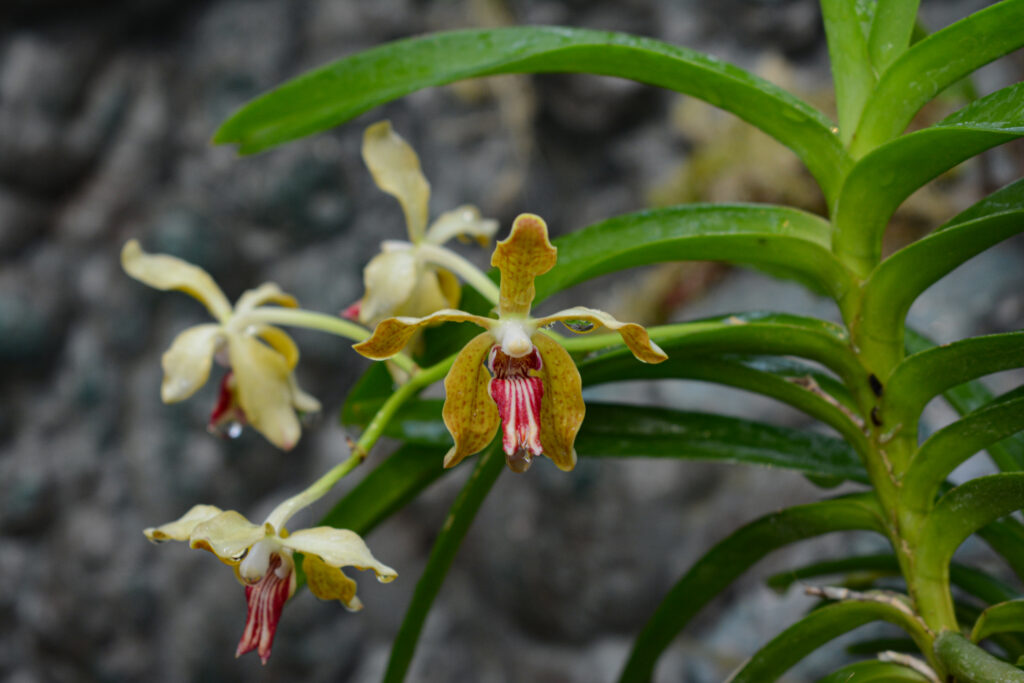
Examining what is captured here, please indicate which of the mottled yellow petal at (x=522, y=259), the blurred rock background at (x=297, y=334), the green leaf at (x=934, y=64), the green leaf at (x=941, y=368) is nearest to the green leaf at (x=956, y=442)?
the green leaf at (x=941, y=368)

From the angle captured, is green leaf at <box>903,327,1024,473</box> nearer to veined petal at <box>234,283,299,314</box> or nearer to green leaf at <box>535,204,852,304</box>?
green leaf at <box>535,204,852,304</box>

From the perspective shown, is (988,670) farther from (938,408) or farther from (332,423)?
(332,423)

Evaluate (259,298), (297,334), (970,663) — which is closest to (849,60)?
(970,663)

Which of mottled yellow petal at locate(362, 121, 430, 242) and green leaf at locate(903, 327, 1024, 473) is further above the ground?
green leaf at locate(903, 327, 1024, 473)

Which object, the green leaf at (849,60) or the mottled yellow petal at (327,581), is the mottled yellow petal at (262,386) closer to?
the mottled yellow petal at (327,581)

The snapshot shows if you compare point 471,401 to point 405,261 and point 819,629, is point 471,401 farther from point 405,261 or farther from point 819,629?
point 819,629

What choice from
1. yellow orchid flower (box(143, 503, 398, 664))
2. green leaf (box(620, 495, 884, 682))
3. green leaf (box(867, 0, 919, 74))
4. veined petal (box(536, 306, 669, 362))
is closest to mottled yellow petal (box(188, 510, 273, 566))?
yellow orchid flower (box(143, 503, 398, 664))
